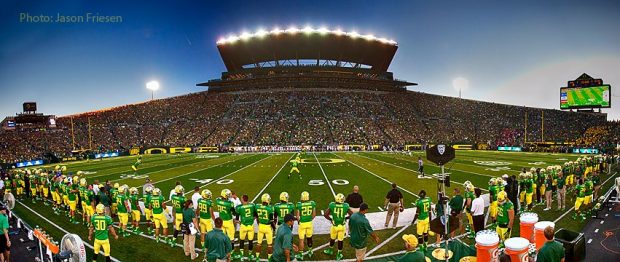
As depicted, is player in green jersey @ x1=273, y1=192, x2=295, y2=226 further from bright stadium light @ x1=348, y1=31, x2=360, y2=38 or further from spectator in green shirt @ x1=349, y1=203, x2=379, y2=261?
bright stadium light @ x1=348, y1=31, x2=360, y2=38

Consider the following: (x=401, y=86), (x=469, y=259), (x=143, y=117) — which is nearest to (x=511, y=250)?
(x=469, y=259)

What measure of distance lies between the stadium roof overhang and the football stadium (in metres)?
0.35

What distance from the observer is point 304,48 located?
69312 millimetres

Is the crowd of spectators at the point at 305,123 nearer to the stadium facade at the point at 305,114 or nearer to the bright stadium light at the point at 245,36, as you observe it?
the stadium facade at the point at 305,114

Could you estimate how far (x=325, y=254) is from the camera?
8922 millimetres

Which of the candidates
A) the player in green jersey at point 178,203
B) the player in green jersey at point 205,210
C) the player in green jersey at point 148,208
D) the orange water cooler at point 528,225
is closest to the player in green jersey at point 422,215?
the orange water cooler at point 528,225

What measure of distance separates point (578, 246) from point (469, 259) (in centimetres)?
230

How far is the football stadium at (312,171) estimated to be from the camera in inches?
328

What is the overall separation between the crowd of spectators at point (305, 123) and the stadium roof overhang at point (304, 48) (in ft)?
22.5

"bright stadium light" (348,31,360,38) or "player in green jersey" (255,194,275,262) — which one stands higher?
"bright stadium light" (348,31,360,38)

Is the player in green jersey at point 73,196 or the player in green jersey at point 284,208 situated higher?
the player in green jersey at point 284,208

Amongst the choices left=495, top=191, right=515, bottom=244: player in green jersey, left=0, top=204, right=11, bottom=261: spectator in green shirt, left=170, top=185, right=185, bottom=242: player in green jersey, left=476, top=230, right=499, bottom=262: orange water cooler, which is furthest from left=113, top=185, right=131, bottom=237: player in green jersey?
left=495, top=191, right=515, bottom=244: player in green jersey

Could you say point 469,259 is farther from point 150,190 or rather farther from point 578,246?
point 150,190

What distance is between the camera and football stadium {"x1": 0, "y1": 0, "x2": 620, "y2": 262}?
27.4 ft
